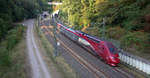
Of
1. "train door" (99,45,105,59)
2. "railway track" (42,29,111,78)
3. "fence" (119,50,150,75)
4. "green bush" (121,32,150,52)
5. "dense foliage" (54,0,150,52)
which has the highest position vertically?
"dense foliage" (54,0,150,52)

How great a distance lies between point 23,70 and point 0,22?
28.1 metres

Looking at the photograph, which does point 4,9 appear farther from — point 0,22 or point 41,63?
point 41,63

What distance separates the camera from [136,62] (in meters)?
15.8

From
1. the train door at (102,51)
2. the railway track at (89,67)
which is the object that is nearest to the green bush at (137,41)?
the train door at (102,51)

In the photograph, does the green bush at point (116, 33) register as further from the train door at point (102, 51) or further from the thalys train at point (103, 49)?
the train door at point (102, 51)

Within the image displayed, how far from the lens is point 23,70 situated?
1619cm

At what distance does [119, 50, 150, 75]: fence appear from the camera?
14.5 metres

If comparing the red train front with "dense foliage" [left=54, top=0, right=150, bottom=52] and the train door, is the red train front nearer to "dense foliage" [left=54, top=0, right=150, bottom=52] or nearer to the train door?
the train door

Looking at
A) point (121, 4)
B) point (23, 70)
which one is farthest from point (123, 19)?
point (23, 70)

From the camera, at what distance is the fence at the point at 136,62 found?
1448 centimetres

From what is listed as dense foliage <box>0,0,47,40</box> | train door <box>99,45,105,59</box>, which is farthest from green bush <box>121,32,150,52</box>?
dense foliage <box>0,0,47,40</box>

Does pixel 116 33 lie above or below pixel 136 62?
above

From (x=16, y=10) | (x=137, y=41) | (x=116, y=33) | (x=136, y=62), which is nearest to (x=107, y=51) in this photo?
(x=136, y=62)

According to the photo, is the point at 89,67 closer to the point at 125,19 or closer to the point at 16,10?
the point at 125,19
